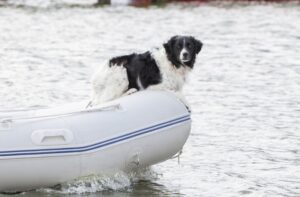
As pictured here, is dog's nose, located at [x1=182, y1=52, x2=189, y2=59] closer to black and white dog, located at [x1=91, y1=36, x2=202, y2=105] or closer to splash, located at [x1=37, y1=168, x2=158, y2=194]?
black and white dog, located at [x1=91, y1=36, x2=202, y2=105]

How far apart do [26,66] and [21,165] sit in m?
9.31

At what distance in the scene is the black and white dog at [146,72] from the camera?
9062 millimetres

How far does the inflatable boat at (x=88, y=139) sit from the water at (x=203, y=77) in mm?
261

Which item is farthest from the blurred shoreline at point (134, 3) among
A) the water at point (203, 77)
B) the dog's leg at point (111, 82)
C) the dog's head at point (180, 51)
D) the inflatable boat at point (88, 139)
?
the inflatable boat at point (88, 139)

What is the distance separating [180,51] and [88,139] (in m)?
1.37

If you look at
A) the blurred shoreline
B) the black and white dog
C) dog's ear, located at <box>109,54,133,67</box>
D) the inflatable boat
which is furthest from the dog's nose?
the blurred shoreline

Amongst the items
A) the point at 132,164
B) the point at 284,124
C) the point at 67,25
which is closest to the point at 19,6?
the point at 67,25

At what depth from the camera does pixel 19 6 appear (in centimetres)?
3055

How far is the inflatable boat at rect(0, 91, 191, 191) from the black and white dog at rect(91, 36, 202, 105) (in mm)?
132

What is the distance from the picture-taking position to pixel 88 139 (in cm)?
845

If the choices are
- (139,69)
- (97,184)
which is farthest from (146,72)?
(97,184)

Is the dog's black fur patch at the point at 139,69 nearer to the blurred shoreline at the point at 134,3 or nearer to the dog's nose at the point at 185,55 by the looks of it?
the dog's nose at the point at 185,55

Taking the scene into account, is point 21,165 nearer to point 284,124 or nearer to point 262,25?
point 284,124

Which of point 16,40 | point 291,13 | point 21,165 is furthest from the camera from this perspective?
point 291,13
